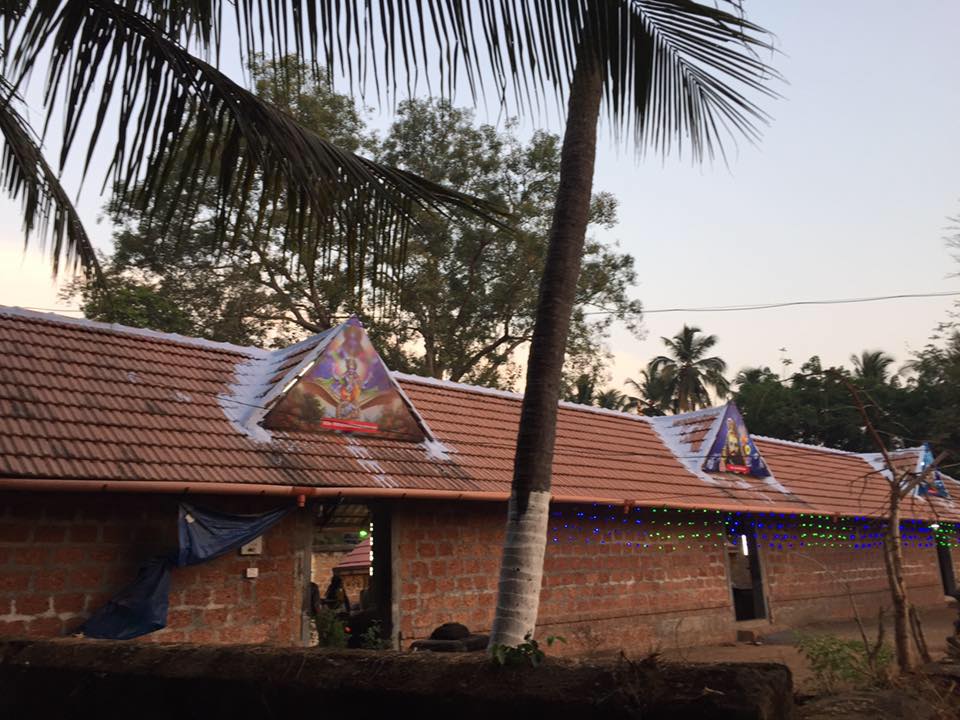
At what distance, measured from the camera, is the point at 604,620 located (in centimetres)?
1248

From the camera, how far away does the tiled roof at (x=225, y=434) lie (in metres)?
8.16

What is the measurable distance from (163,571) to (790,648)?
33.2ft

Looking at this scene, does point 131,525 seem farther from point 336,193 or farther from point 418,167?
point 418,167

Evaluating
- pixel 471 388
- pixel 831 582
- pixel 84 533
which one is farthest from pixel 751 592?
A: pixel 84 533

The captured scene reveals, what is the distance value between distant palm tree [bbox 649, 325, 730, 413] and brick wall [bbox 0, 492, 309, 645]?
1574 inches

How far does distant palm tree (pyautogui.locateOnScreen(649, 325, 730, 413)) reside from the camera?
155 ft

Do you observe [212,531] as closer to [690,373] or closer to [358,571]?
[358,571]

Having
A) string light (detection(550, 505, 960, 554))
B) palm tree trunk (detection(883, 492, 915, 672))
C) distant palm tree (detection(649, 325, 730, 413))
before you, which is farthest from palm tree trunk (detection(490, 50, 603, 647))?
distant palm tree (detection(649, 325, 730, 413))

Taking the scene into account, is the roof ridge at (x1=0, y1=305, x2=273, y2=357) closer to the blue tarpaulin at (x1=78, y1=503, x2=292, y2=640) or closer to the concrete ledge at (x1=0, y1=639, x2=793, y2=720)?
the blue tarpaulin at (x1=78, y1=503, x2=292, y2=640)

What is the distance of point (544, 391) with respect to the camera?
595cm

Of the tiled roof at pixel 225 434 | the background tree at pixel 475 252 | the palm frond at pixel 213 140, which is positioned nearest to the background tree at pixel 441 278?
the background tree at pixel 475 252

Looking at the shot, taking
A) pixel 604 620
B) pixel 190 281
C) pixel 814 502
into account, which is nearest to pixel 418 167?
pixel 190 281

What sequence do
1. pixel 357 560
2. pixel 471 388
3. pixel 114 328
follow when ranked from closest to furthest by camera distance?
pixel 114 328 < pixel 471 388 < pixel 357 560

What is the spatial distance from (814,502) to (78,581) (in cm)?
1420
